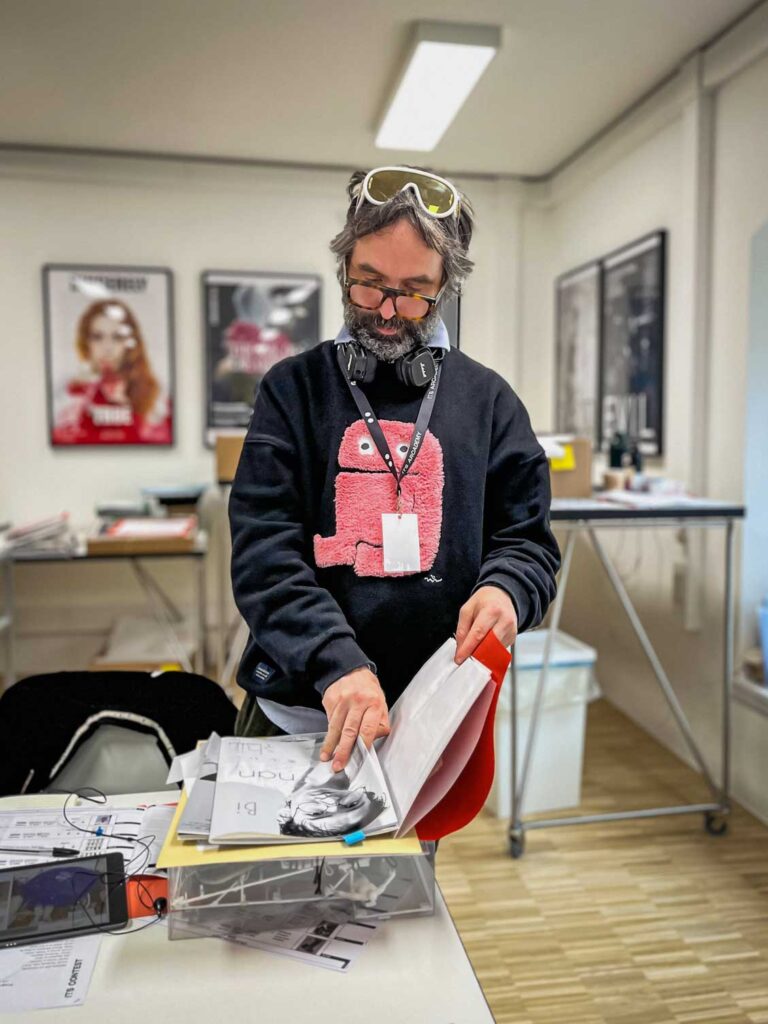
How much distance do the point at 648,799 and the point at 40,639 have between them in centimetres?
302

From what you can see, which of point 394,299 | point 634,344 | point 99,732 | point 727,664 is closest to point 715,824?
point 727,664

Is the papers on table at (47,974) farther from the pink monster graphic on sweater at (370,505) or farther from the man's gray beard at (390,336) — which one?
the man's gray beard at (390,336)

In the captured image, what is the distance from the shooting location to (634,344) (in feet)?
11.7

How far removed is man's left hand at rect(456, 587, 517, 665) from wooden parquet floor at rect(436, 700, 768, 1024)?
4.20ft

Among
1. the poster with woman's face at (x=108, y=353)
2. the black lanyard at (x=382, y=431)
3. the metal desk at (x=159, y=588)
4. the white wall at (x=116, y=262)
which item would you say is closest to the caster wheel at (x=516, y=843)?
Answer: the metal desk at (x=159, y=588)

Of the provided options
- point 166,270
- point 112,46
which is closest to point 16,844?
point 112,46

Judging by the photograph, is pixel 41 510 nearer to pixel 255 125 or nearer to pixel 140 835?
pixel 255 125

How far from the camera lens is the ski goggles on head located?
40.0 inches

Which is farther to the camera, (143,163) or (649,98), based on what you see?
(143,163)

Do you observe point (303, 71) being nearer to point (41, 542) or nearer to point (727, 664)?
point (41, 542)

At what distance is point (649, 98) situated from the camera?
3.35 m

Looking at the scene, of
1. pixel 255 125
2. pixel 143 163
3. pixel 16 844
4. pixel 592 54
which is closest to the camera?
pixel 16 844

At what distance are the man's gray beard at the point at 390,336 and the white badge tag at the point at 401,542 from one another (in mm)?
206

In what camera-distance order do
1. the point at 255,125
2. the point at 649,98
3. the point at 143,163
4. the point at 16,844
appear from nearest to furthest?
the point at 16,844 < the point at 649,98 < the point at 255,125 < the point at 143,163
